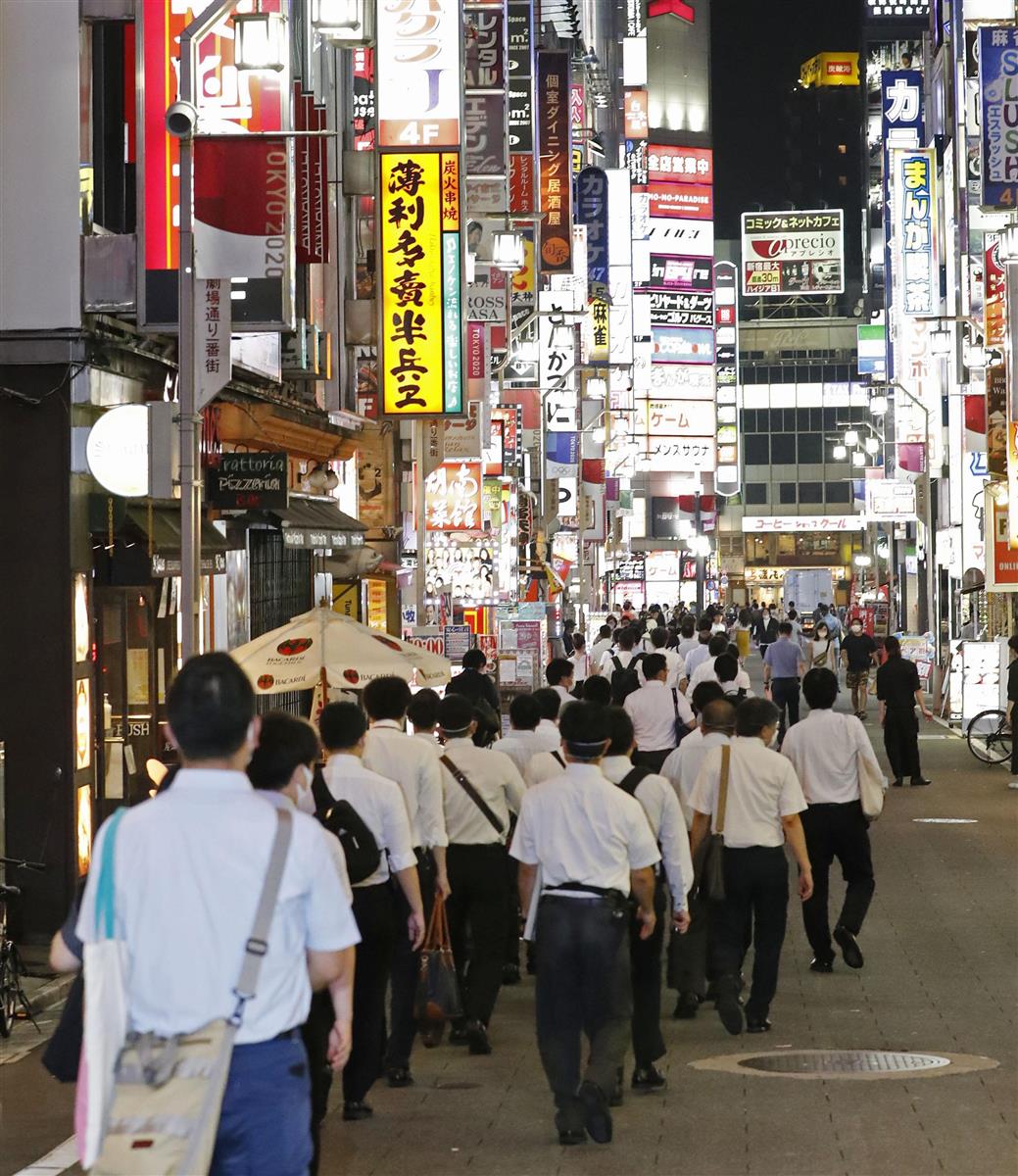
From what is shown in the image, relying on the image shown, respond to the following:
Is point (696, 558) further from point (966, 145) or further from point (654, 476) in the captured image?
point (966, 145)

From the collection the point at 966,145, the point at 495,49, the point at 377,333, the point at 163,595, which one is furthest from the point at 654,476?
the point at 163,595

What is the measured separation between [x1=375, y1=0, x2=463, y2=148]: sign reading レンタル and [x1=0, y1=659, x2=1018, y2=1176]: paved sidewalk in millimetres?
12539

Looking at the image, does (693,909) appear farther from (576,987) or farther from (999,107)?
(999,107)

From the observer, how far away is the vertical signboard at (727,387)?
3659 inches

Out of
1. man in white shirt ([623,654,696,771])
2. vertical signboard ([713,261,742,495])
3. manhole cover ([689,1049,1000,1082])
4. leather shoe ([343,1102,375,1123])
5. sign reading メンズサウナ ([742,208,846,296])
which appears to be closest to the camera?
leather shoe ([343,1102,375,1123])

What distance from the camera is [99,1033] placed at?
15.0ft

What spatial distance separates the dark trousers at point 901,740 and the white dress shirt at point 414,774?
15.3 m

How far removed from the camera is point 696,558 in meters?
95.3

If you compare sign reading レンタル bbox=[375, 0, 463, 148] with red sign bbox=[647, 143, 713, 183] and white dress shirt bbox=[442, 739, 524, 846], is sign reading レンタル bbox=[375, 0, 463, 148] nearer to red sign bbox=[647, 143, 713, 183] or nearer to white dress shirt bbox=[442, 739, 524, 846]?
white dress shirt bbox=[442, 739, 524, 846]

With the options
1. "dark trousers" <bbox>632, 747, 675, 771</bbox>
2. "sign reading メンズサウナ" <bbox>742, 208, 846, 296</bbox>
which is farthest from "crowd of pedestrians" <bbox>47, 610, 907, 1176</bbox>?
"sign reading メンズサウナ" <bbox>742, 208, 846, 296</bbox>

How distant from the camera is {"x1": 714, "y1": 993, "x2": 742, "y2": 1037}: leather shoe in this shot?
10523mm

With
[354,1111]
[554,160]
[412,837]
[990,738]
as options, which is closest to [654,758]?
[412,837]

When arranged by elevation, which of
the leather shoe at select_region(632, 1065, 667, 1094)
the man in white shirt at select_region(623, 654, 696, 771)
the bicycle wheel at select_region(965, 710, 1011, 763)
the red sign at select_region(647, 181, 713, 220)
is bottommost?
the bicycle wheel at select_region(965, 710, 1011, 763)

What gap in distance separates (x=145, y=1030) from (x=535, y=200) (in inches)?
1240
